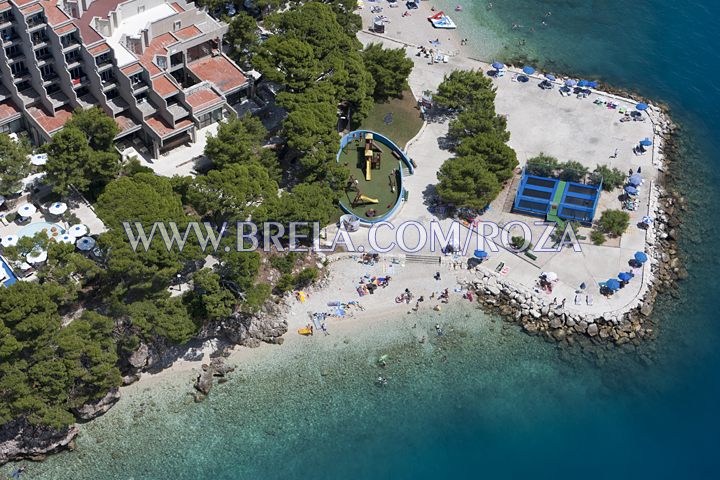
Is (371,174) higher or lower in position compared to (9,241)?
higher

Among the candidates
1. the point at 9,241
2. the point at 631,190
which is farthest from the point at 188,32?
the point at 631,190

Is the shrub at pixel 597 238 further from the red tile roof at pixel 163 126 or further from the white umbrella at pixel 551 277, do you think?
the red tile roof at pixel 163 126

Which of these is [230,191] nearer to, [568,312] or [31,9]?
[31,9]

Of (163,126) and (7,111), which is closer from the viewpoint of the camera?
(7,111)

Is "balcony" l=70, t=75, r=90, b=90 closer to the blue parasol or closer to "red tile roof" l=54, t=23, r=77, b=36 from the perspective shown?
"red tile roof" l=54, t=23, r=77, b=36

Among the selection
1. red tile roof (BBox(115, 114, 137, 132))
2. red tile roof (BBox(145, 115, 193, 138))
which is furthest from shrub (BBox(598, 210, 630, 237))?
red tile roof (BBox(115, 114, 137, 132))
